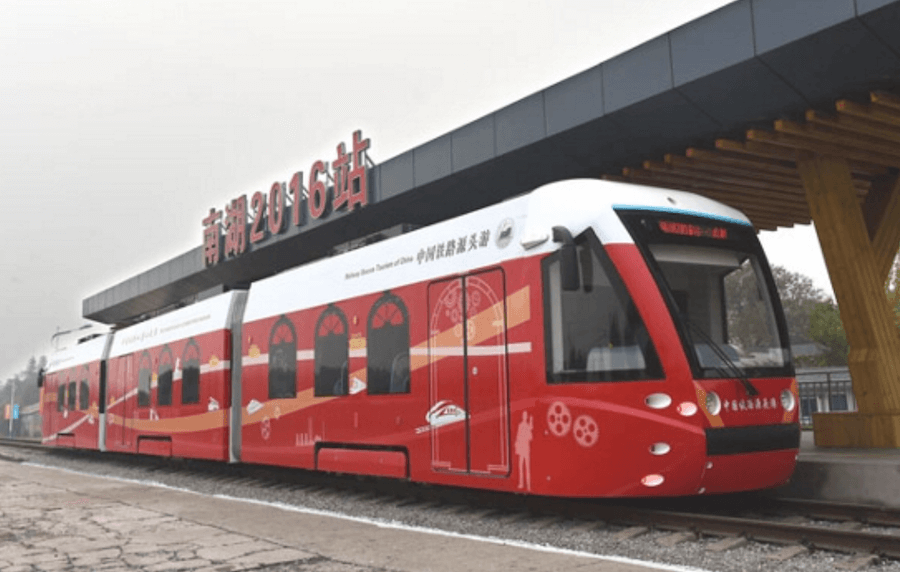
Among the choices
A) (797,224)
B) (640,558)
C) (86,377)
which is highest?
(797,224)

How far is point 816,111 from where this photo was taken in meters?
11.5

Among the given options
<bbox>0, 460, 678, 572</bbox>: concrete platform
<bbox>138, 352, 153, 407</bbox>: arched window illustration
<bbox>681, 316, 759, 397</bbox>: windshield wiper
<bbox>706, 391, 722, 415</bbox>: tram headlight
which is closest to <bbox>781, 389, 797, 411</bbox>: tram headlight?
<bbox>681, 316, 759, 397</bbox>: windshield wiper

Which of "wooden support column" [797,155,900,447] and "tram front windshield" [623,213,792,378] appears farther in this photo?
"wooden support column" [797,155,900,447]

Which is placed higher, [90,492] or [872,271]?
[872,271]

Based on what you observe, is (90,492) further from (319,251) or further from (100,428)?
(319,251)

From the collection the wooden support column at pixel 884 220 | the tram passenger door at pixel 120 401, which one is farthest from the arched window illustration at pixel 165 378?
the wooden support column at pixel 884 220

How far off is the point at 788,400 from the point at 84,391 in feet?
62.8

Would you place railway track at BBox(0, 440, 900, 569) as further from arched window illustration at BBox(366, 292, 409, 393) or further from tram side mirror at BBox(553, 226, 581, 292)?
tram side mirror at BBox(553, 226, 581, 292)

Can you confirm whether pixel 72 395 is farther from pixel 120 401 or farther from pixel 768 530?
pixel 768 530

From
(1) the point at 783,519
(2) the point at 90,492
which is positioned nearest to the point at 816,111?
(1) the point at 783,519

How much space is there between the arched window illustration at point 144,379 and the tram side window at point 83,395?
175 inches

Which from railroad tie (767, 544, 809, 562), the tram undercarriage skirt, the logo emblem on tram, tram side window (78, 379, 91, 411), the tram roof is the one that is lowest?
railroad tie (767, 544, 809, 562)

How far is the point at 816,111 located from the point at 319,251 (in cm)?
1642

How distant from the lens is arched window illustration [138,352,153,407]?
57.7 feet
